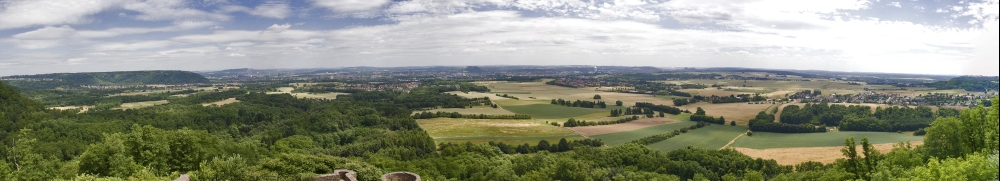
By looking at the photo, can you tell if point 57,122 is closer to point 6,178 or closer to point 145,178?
point 6,178

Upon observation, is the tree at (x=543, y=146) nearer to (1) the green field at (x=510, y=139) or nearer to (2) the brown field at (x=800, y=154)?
(1) the green field at (x=510, y=139)

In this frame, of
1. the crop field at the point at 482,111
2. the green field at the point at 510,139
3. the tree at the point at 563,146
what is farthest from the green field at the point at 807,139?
the crop field at the point at 482,111

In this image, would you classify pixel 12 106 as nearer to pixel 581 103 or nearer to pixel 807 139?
pixel 581 103

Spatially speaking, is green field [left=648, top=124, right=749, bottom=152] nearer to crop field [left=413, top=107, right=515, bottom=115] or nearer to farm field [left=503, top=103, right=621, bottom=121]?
farm field [left=503, top=103, right=621, bottom=121]

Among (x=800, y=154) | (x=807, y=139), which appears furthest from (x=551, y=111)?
(x=800, y=154)

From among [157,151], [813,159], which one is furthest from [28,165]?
[813,159]
